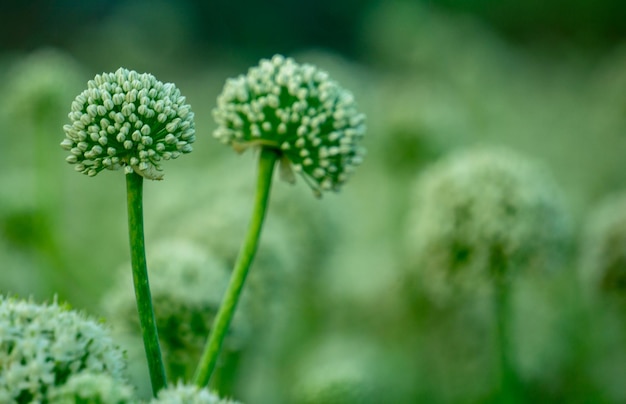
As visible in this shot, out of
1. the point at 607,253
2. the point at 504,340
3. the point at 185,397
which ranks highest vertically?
the point at 607,253

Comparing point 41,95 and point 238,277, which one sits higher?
point 41,95

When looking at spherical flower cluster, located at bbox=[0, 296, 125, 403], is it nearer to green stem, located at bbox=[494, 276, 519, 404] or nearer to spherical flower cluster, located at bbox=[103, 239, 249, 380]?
spherical flower cluster, located at bbox=[103, 239, 249, 380]

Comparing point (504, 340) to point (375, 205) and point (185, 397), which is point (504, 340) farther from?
point (375, 205)


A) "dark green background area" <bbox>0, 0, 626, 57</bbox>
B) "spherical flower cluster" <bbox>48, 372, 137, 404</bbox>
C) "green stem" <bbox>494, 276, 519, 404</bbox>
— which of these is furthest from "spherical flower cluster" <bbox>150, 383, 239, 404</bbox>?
"dark green background area" <bbox>0, 0, 626, 57</bbox>

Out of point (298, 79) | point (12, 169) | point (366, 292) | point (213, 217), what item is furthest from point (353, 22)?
point (298, 79)

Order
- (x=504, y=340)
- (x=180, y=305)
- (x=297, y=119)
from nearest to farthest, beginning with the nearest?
1. (x=297, y=119)
2. (x=180, y=305)
3. (x=504, y=340)

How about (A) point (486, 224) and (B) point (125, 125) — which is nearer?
(B) point (125, 125)

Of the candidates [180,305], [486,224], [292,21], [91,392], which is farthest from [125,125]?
[292,21]

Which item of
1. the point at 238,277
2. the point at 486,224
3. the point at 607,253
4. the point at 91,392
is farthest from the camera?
the point at 607,253
